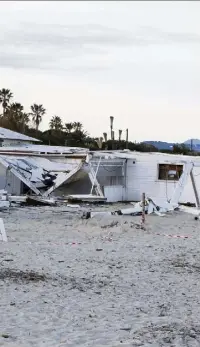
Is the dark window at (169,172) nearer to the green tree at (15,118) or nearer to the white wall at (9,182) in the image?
the white wall at (9,182)

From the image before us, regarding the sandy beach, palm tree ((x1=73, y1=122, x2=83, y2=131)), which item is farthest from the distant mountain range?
the sandy beach

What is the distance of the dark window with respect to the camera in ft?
106

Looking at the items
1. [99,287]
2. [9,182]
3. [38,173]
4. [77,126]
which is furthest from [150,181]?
[77,126]

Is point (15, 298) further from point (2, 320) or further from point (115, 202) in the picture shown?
point (115, 202)

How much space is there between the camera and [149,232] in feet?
64.5

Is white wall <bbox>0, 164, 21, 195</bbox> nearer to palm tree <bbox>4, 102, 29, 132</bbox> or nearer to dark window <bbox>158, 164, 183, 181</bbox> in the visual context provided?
dark window <bbox>158, 164, 183, 181</bbox>

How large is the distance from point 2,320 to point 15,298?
136 cm

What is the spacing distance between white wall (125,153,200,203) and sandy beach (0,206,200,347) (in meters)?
12.2

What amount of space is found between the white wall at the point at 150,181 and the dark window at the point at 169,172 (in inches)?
8.3

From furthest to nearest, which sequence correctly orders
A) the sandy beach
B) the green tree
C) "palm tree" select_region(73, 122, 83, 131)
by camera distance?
"palm tree" select_region(73, 122, 83, 131), the green tree, the sandy beach

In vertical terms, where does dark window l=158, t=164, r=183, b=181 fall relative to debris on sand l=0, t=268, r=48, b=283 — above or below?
above

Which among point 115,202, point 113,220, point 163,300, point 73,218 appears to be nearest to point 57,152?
point 115,202

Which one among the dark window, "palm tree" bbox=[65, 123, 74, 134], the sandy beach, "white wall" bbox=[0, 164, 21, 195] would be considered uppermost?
"palm tree" bbox=[65, 123, 74, 134]

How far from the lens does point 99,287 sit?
36.5 ft
